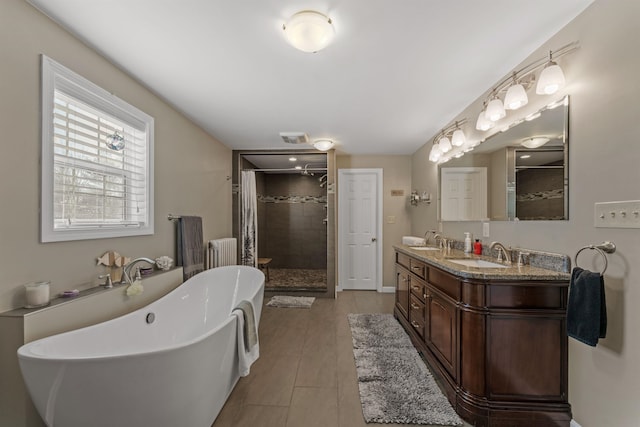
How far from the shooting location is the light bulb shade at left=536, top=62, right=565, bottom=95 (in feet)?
5.10

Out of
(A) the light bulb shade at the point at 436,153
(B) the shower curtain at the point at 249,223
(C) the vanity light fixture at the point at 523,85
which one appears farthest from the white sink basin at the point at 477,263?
(B) the shower curtain at the point at 249,223

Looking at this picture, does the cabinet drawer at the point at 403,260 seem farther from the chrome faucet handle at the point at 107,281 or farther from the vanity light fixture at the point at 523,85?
the chrome faucet handle at the point at 107,281

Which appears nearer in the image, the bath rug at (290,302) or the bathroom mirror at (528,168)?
the bathroom mirror at (528,168)

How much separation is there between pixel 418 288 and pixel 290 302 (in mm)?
2019

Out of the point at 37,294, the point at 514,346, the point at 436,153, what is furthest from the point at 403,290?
the point at 37,294

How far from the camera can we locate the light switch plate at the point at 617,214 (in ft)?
3.98

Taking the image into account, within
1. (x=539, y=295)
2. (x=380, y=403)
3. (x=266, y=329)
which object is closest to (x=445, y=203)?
(x=539, y=295)

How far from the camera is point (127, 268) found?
1.95 m

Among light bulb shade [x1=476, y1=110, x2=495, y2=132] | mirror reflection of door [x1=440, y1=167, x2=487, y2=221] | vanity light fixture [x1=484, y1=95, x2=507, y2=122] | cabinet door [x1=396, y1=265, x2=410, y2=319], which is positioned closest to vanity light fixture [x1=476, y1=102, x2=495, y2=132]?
light bulb shade [x1=476, y1=110, x2=495, y2=132]

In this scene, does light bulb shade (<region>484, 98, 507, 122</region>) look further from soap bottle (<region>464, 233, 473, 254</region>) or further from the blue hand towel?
the blue hand towel

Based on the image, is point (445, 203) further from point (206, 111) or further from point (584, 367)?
point (206, 111)

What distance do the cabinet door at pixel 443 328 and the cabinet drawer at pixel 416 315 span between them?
0.42ft

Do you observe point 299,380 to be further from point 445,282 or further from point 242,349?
point 445,282

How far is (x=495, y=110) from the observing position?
2.04 m
